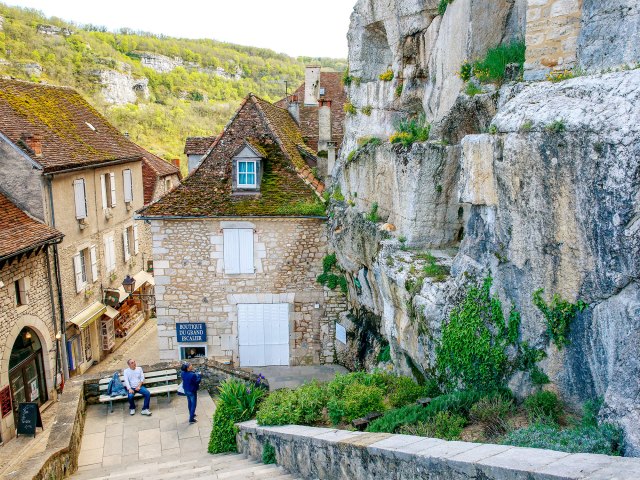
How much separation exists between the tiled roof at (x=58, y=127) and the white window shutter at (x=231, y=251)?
4.91m

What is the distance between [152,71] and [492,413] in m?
55.9

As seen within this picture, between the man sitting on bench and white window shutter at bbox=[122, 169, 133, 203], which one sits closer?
the man sitting on bench

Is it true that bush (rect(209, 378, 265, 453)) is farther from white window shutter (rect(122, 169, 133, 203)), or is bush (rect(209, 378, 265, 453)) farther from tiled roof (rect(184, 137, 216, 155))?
white window shutter (rect(122, 169, 133, 203))

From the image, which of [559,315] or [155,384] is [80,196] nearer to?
[155,384]

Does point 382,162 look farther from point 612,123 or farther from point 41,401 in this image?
point 41,401

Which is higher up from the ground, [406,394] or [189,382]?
[406,394]

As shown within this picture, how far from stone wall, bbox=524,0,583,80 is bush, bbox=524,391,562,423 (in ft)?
12.2

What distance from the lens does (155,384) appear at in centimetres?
1048

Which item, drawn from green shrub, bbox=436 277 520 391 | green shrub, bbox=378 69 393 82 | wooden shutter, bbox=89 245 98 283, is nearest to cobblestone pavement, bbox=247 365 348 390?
wooden shutter, bbox=89 245 98 283

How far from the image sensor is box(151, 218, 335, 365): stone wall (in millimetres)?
12984

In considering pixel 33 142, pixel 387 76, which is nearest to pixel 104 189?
pixel 33 142

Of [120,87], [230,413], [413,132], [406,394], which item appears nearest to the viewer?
[406,394]

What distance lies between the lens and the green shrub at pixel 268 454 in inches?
279

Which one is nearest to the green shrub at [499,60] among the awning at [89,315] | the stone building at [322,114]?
the stone building at [322,114]
